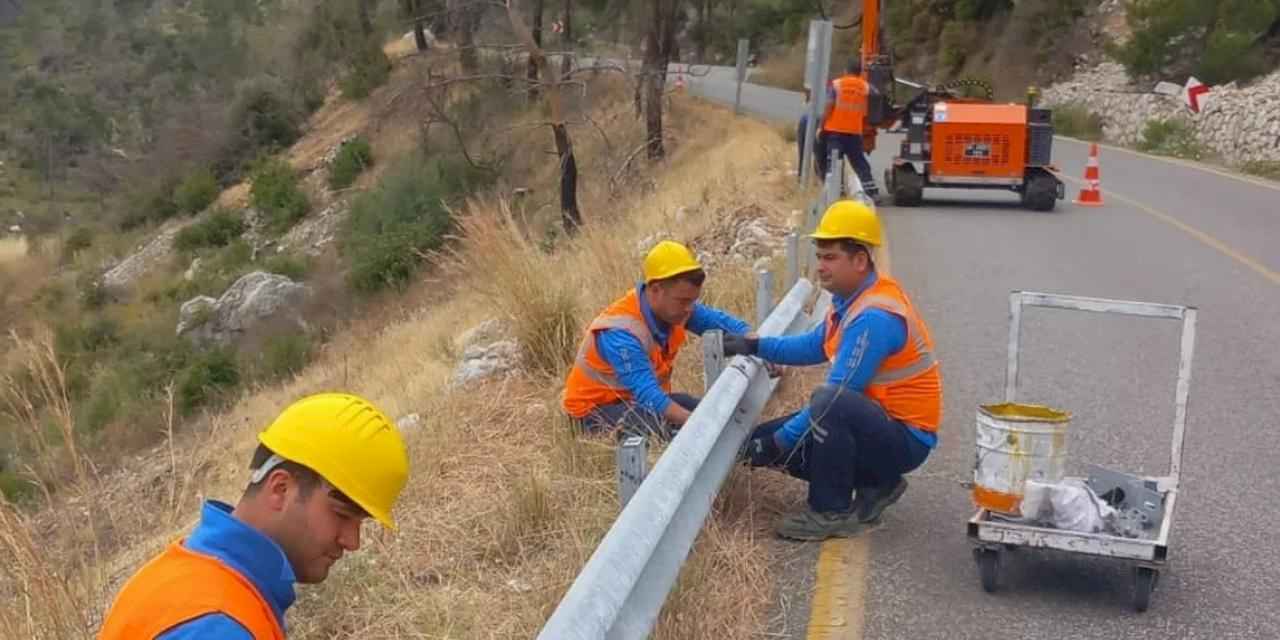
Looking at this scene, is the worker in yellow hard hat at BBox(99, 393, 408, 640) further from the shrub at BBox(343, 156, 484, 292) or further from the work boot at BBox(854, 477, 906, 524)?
the shrub at BBox(343, 156, 484, 292)

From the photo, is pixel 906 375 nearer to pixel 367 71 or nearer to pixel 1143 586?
pixel 1143 586

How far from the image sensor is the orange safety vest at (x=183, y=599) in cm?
234

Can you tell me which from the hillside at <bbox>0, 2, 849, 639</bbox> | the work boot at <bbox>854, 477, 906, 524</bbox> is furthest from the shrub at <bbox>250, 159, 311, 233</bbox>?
the work boot at <bbox>854, 477, 906, 524</bbox>

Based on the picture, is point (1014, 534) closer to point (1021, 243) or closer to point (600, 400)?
point (600, 400)

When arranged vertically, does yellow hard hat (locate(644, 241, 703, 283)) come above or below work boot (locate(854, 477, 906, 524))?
above

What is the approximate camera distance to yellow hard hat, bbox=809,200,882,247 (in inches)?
225

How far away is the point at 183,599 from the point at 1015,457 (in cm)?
346

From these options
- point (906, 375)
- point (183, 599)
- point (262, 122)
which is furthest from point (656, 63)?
point (262, 122)

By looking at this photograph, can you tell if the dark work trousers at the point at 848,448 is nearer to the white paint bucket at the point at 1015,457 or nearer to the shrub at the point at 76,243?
the white paint bucket at the point at 1015,457

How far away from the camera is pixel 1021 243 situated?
14.6 m

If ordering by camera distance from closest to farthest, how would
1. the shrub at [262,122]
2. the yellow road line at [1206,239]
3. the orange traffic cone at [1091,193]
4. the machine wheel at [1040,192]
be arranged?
the yellow road line at [1206,239], the machine wheel at [1040,192], the orange traffic cone at [1091,193], the shrub at [262,122]

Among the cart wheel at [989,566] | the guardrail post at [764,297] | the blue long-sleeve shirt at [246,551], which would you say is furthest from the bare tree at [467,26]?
the blue long-sleeve shirt at [246,551]

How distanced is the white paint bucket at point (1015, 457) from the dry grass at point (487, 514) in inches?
34.7

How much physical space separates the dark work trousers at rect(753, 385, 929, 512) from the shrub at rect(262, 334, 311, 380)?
694 inches
